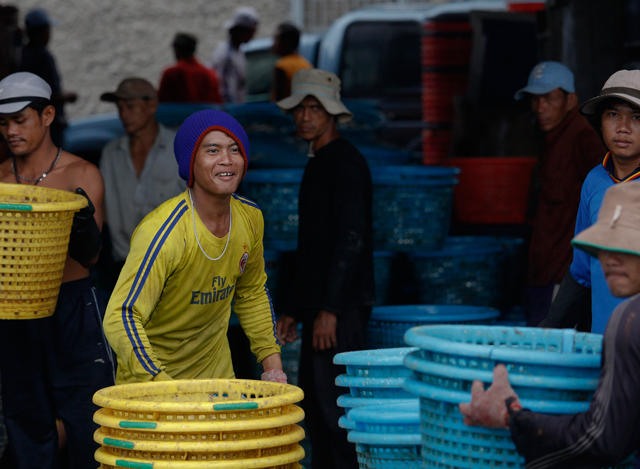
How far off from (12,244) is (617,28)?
4426mm

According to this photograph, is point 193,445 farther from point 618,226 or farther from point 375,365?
point 618,226

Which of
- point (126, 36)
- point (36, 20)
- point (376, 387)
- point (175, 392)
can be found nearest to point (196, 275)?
point (175, 392)

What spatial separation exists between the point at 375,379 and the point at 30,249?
1445 mm

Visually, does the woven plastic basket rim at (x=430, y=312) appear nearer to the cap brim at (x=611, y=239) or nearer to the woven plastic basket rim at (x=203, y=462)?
the woven plastic basket rim at (x=203, y=462)

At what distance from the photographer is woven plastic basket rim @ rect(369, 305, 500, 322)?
5.12 meters

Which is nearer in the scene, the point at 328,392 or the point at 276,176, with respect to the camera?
the point at 328,392

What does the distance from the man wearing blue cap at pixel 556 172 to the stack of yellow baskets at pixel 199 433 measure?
2698 millimetres

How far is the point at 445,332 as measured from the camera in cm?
264

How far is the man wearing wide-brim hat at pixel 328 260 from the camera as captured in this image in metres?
4.58

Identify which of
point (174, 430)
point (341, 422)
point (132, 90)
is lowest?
point (341, 422)

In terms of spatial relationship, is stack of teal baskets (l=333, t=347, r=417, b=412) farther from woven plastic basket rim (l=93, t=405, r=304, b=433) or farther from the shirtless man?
the shirtless man

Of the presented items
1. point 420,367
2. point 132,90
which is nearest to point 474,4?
point 132,90

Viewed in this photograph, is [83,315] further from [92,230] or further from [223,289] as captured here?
[223,289]

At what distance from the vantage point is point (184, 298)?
130 inches
